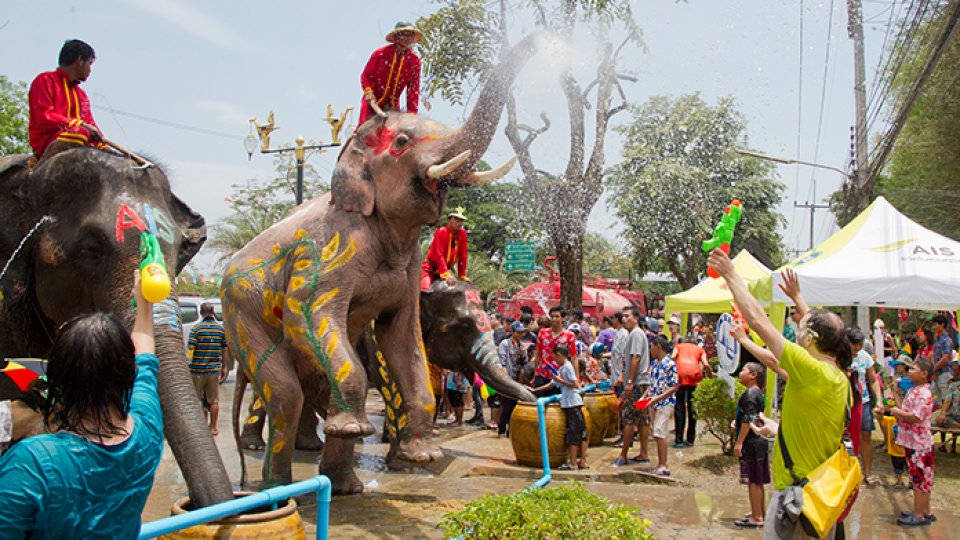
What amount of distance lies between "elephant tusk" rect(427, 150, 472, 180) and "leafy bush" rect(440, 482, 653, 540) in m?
2.54

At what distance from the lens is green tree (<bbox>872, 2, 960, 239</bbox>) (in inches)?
715

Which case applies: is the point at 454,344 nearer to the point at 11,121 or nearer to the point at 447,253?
the point at 447,253

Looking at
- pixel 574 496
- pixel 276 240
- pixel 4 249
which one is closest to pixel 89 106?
pixel 4 249

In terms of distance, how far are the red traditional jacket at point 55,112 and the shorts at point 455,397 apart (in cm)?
799

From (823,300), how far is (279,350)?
625 centimetres

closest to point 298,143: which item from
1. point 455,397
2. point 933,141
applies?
point 455,397

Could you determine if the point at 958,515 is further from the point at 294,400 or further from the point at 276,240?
the point at 276,240

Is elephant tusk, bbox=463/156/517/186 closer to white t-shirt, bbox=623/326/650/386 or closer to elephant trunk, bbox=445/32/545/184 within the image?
elephant trunk, bbox=445/32/545/184

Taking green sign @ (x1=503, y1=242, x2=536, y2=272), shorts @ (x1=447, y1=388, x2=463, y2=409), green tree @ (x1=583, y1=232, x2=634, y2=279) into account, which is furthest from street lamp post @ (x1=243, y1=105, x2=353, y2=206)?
green tree @ (x1=583, y1=232, x2=634, y2=279)

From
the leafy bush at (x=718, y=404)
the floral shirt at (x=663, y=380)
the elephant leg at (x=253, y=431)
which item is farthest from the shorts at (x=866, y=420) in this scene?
the elephant leg at (x=253, y=431)

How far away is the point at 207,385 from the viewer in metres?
9.85

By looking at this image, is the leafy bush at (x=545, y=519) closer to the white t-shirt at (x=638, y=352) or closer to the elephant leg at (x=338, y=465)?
the elephant leg at (x=338, y=465)

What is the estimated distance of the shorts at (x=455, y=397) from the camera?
12261 millimetres

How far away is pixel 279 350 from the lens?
19.8 ft
